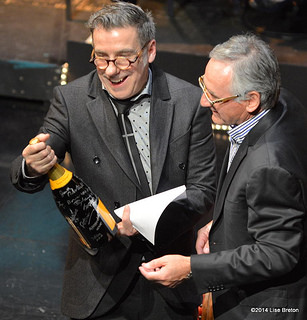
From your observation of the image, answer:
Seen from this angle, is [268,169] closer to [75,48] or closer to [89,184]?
[89,184]

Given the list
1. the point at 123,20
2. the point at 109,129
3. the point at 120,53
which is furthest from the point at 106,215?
the point at 123,20

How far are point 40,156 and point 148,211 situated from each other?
17.8 inches

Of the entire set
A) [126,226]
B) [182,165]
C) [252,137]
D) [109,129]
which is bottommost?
[126,226]

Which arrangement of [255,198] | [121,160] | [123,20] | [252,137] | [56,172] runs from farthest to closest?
1. [121,160]
2. [123,20]
3. [56,172]
4. [252,137]
5. [255,198]

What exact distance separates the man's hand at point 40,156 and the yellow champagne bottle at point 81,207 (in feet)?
0.23

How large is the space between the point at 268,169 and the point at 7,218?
2.60 meters

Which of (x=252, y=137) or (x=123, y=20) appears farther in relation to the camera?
(x=123, y=20)

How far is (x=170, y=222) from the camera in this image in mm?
2498

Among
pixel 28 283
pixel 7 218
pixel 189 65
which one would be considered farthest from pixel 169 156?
pixel 189 65

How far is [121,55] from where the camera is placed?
7.97ft

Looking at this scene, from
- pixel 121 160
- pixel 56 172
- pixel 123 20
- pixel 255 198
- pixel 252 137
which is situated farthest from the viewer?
pixel 121 160

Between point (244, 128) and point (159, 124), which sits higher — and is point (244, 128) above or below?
above

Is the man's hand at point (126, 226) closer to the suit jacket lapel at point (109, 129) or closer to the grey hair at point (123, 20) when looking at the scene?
the suit jacket lapel at point (109, 129)

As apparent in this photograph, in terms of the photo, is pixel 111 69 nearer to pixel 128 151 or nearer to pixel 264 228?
pixel 128 151
